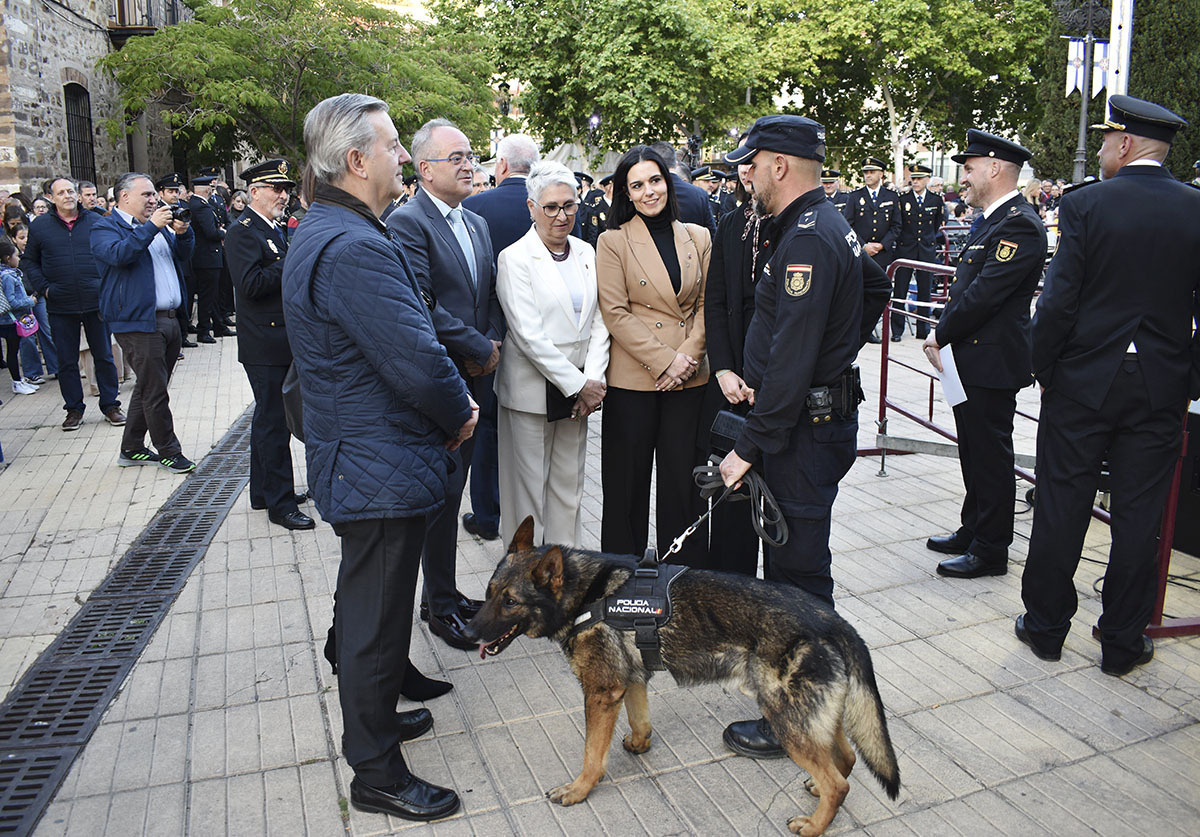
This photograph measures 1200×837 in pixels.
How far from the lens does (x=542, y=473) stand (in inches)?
190

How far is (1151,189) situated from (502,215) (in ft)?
10.8

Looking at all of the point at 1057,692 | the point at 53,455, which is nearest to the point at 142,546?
the point at 53,455

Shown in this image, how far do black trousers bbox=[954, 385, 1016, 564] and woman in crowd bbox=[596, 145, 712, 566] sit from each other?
59.0 inches

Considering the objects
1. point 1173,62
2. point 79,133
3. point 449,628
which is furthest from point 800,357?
point 1173,62

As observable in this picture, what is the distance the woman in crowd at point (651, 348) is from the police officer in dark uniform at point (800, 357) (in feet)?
2.93

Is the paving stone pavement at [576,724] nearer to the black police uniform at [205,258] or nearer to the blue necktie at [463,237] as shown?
the blue necktie at [463,237]

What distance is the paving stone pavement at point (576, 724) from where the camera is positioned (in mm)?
3072

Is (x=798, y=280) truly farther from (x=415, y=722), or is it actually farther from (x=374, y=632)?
(x=415, y=722)

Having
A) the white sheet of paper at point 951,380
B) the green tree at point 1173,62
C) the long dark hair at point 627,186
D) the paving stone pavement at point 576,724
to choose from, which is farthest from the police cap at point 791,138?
the green tree at point 1173,62

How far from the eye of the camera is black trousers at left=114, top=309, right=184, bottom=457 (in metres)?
6.99

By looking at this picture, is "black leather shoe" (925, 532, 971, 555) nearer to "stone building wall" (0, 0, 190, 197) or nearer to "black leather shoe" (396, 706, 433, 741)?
"black leather shoe" (396, 706, 433, 741)

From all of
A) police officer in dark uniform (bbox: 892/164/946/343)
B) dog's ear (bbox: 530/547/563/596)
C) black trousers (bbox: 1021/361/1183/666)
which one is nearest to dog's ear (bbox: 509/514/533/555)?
dog's ear (bbox: 530/547/563/596)

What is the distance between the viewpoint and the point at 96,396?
32.1 feet

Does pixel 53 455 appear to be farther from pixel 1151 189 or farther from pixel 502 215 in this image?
pixel 1151 189
